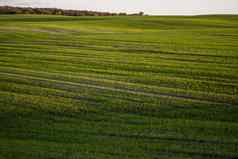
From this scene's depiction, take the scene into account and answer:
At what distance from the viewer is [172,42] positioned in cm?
3159

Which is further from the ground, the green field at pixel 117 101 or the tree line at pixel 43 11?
the tree line at pixel 43 11

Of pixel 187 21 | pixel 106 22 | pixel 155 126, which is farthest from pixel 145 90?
pixel 187 21

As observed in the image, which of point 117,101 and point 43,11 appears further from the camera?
point 43,11

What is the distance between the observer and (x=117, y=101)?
1496cm

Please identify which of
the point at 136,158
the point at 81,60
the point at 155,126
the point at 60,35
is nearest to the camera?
the point at 136,158

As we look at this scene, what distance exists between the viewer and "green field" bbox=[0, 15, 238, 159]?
35.6ft

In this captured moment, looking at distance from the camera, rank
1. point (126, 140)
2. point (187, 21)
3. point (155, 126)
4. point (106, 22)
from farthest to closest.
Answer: point (187, 21) < point (106, 22) < point (155, 126) < point (126, 140)

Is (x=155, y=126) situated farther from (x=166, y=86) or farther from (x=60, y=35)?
(x=60, y=35)

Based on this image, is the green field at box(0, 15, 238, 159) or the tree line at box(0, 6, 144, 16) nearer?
the green field at box(0, 15, 238, 159)

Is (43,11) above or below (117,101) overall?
above

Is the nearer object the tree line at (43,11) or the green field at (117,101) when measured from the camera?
the green field at (117,101)

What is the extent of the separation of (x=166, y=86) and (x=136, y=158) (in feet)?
24.8

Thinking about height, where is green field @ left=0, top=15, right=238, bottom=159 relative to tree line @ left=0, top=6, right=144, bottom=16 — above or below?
below

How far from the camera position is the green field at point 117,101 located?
427 inches
